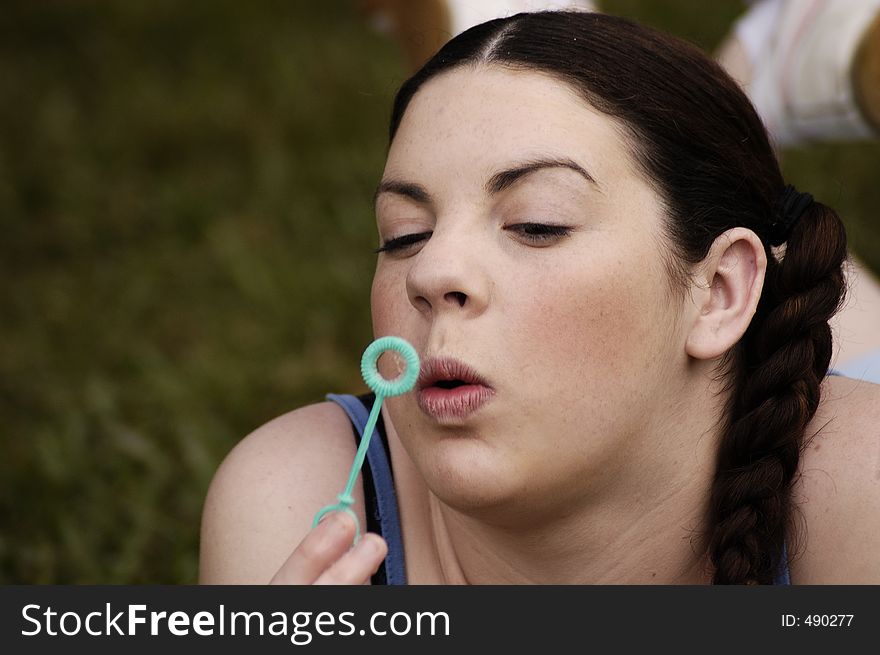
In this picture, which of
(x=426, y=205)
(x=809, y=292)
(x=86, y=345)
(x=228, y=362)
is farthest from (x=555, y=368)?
(x=86, y=345)

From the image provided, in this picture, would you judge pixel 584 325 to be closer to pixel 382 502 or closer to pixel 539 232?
pixel 539 232

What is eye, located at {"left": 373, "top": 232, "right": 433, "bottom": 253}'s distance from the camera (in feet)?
7.19

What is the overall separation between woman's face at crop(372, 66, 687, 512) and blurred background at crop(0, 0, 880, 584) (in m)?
1.69

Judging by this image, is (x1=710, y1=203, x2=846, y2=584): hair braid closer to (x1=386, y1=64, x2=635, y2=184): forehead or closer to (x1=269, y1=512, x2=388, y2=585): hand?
(x1=386, y1=64, x2=635, y2=184): forehead

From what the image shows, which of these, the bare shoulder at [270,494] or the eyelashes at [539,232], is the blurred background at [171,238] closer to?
the bare shoulder at [270,494]

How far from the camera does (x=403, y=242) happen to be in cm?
222

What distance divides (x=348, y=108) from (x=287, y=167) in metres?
0.74

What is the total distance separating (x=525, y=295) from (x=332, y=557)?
21.2 inches

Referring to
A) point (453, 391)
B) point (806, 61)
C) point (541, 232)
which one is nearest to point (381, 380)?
point (453, 391)

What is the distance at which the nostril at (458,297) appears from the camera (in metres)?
2.02

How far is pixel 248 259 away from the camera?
5.53m

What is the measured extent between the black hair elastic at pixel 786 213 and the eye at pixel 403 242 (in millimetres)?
728

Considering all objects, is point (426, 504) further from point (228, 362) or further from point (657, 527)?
point (228, 362)

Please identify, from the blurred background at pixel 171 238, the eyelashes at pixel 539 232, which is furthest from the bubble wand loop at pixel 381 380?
the blurred background at pixel 171 238
